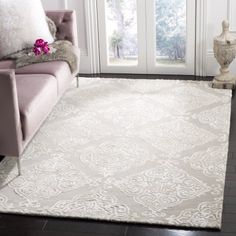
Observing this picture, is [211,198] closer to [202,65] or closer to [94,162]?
[94,162]

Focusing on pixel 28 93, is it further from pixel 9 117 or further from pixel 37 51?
pixel 37 51

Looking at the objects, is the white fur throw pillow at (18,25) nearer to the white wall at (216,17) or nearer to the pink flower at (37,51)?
the pink flower at (37,51)

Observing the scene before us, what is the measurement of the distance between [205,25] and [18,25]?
1.70 metres

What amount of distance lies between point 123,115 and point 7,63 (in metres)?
0.95

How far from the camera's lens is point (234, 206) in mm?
2873

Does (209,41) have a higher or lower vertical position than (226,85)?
higher

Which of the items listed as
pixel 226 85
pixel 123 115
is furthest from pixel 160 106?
pixel 226 85

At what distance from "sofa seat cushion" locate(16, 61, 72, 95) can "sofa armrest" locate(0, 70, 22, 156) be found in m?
0.83

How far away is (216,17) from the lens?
4805 mm

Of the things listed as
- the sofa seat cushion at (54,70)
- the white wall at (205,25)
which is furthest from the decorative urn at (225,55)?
the sofa seat cushion at (54,70)

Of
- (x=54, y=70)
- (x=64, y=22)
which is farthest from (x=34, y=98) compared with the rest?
(x=64, y=22)

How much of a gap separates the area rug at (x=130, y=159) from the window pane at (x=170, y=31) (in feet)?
1.50

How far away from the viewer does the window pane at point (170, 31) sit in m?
4.89

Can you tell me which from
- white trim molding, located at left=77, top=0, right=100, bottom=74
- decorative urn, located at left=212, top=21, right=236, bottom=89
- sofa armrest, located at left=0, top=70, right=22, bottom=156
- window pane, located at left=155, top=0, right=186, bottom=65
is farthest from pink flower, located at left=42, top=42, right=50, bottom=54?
decorative urn, located at left=212, top=21, right=236, bottom=89
